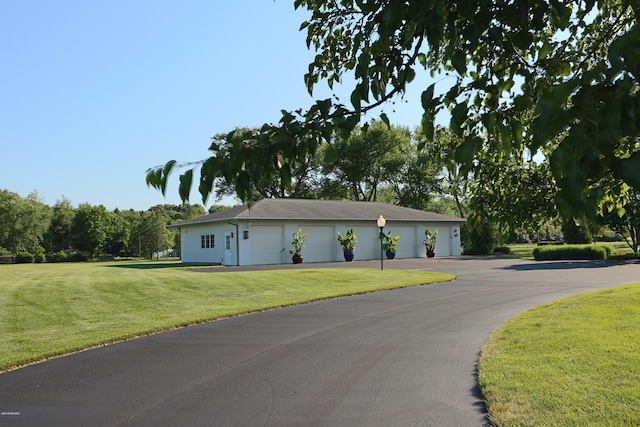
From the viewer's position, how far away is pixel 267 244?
102ft

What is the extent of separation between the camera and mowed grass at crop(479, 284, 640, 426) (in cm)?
430

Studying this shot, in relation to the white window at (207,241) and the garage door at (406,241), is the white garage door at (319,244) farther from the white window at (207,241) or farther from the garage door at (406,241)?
the white window at (207,241)

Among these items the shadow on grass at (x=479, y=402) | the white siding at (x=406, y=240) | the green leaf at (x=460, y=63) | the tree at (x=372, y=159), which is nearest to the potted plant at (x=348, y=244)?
the white siding at (x=406, y=240)

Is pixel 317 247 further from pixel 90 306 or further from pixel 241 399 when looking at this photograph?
pixel 241 399

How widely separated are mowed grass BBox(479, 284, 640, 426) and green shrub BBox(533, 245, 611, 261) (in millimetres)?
23930

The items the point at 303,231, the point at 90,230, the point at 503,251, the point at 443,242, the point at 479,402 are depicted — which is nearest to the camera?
the point at 479,402

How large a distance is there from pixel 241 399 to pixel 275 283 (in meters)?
11.7

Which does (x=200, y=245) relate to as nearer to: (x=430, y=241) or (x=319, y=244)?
(x=319, y=244)

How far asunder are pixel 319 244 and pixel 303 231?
57.8 inches

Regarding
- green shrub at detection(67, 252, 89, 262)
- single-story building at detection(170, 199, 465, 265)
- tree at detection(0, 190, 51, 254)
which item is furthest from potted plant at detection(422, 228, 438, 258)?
tree at detection(0, 190, 51, 254)

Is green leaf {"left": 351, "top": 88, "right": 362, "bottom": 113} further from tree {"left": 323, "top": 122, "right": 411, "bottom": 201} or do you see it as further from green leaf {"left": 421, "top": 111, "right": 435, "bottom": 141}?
tree {"left": 323, "top": 122, "right": 411, "bottom": 201}

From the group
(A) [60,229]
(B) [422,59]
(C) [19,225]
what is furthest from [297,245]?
(A) [60,229]

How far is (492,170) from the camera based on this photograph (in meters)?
4.64

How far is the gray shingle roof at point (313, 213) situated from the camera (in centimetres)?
3159
